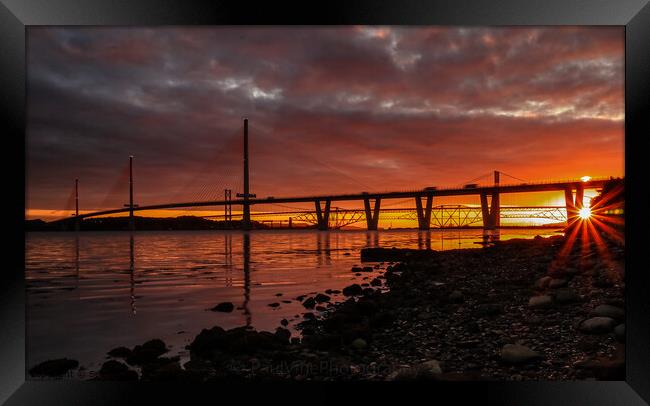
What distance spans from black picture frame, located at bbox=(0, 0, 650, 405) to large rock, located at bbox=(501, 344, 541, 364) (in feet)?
1.71

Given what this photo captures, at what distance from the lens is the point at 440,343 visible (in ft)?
13.2

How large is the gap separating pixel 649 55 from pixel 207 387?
3.78 metres

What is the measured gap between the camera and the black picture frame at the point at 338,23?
2.88 m

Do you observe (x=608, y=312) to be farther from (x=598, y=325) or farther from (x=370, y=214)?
(x=370, y=214)

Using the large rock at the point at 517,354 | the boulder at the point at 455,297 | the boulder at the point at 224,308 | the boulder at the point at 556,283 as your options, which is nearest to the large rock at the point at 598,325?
the large rock at the point at 517,354

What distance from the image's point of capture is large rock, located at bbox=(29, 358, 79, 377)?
4.11 m

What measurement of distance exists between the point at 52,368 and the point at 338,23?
411 cm

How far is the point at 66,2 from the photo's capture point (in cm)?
295

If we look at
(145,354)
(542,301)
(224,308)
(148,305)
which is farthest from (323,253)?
(145,354)

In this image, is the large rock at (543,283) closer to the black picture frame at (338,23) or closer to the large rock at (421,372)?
the black picture frame at (338,23)

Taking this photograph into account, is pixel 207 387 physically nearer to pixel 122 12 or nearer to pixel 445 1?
pixel 122 12

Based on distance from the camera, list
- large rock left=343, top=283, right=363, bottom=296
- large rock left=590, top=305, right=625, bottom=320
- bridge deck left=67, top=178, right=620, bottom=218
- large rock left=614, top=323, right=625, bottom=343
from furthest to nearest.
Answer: bridge deck left=67, top=178, right=620, bottom=218
large rock left=343, top=283, right=363, bottom=296
large rock left=590, top=305, right=625, bottom=320
large rock left=614, top=323, right=625, bottom=343

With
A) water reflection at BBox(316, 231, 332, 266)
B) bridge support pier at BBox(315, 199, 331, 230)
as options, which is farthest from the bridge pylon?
water reflection at BBox(316, 231, 332, 266)

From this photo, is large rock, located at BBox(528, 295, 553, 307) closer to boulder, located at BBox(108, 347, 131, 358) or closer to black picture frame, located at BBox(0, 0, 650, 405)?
black picture frame, located at BBox(0, 0, 650, 405)
